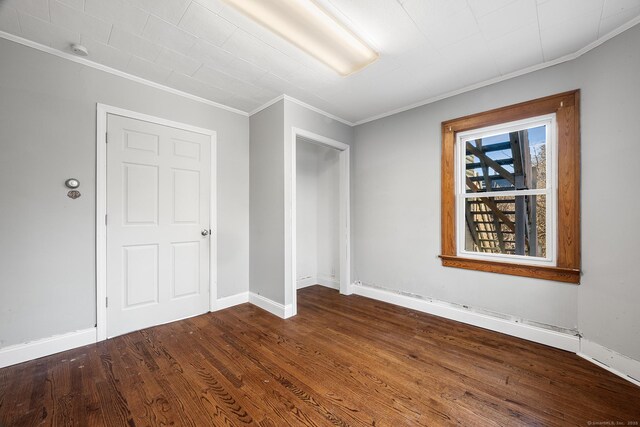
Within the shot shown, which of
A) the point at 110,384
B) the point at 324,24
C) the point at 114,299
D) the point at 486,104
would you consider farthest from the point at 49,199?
the point at 486,104

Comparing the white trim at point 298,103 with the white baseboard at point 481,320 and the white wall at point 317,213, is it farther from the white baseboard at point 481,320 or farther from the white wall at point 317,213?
the white baseboard at point 481,320

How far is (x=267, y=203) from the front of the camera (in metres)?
3.21

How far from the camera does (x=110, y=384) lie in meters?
1.80

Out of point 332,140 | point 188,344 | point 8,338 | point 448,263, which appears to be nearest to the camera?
point 8,338

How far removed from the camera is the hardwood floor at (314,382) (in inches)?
59.6

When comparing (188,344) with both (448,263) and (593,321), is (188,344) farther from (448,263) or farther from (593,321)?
(593,321)

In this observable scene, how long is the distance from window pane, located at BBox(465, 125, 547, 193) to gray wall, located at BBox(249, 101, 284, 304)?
222cm

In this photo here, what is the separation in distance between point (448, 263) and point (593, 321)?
3.88 feet

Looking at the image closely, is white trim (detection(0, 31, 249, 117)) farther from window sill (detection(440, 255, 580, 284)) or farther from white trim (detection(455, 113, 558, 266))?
window sill (detection(440, 255, 580, 284))

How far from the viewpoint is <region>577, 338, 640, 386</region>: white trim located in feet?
5.92

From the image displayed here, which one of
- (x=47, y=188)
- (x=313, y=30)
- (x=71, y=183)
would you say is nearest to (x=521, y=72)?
(x=313, y=30)

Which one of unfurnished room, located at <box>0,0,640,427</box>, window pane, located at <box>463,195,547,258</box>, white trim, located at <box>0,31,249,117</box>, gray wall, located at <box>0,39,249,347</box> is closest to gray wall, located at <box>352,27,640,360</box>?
unfurnished room, located at <box>0,0,640,427</box>

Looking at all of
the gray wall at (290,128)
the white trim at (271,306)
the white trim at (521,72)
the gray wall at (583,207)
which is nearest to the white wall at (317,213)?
the gray wall at (583,207)

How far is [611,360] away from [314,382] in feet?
7.43
